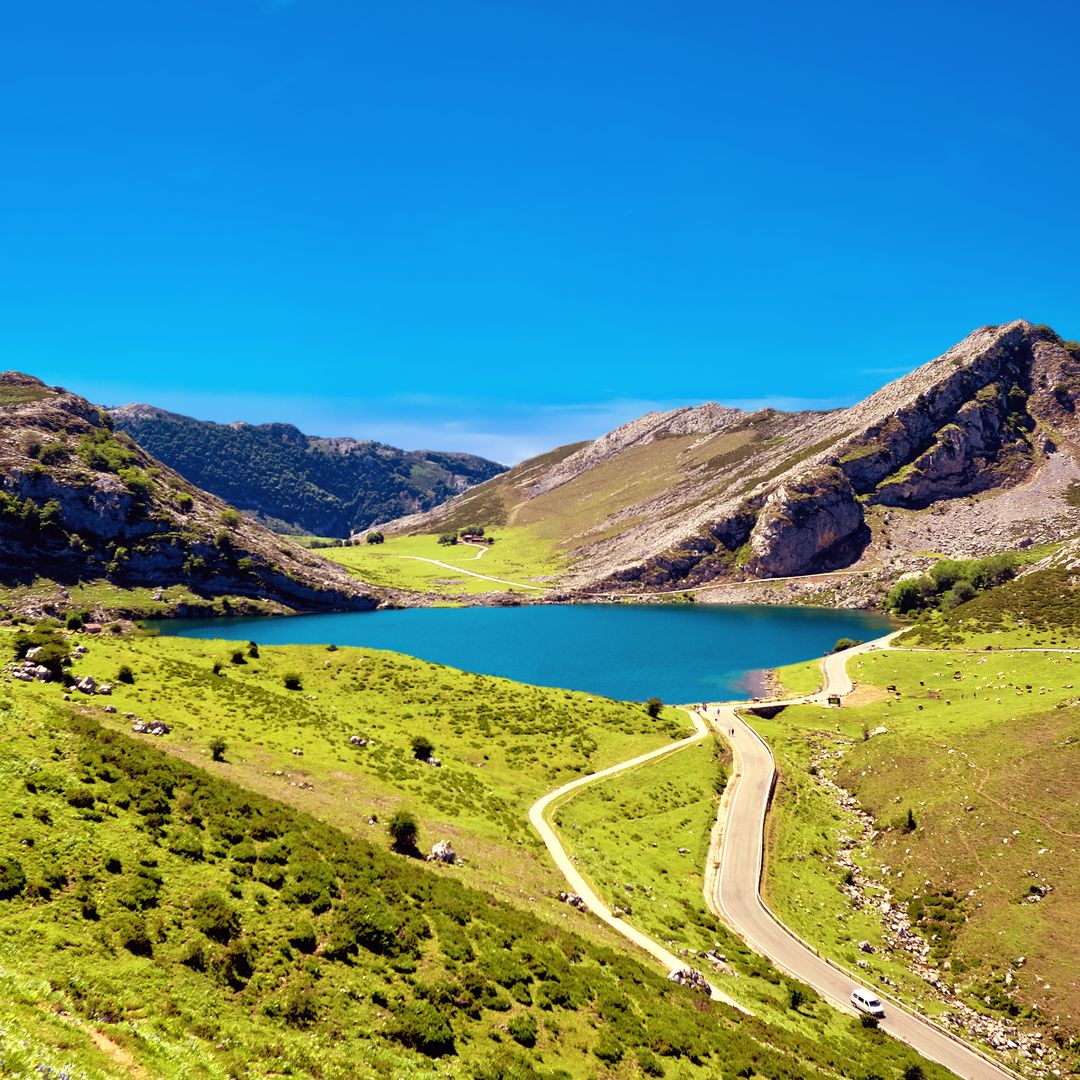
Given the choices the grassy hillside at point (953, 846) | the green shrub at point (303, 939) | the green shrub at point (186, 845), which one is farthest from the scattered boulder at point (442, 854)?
the grassy hillside at point (953, 846)

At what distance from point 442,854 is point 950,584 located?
596ft

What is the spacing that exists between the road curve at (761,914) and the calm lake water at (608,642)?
129 ft

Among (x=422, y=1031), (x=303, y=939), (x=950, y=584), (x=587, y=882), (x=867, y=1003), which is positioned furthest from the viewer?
(x=950, y=584)

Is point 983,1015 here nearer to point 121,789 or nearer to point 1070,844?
point 1070,844

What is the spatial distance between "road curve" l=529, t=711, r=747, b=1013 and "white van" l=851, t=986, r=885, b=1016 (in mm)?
9441

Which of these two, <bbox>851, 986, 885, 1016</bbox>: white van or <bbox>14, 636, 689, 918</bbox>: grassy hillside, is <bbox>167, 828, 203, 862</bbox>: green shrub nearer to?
<bbox>14, 636, 689, 918</bbox>: grassy hillside

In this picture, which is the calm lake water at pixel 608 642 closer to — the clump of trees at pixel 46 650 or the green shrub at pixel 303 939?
the clump of trees at pixel 46 650

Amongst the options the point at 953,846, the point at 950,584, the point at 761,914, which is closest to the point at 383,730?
the point at 761,914

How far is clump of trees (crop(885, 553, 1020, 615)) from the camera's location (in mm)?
159000

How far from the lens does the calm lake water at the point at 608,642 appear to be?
11944cm

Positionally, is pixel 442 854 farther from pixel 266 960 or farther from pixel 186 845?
pixel 266 960

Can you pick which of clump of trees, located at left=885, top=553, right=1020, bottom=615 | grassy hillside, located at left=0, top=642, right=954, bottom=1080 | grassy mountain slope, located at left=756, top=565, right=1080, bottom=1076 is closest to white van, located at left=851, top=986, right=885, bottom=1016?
grassy hillside, located at left=0, top=642, right=954, bottom=1080

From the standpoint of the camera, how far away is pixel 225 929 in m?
21.0

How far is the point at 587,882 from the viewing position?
40875mm
